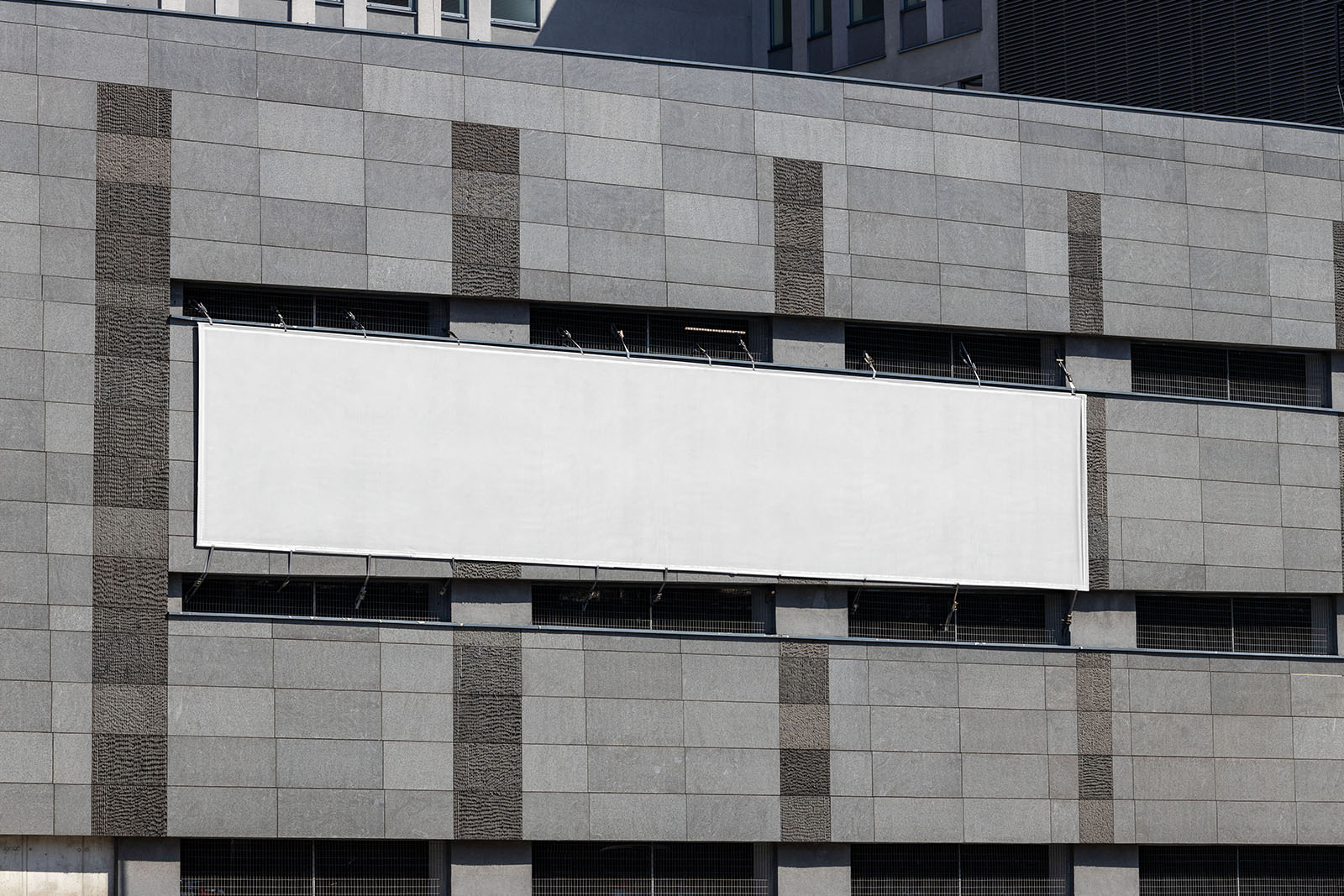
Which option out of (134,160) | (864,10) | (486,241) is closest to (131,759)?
(134,160)

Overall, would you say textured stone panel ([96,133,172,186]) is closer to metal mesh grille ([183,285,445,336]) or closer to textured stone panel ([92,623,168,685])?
metal mesh grille ([183,285,445,336])

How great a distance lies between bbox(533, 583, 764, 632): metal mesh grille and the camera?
110 feet

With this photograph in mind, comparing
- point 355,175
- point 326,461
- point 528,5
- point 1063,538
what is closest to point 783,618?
point 1063,538

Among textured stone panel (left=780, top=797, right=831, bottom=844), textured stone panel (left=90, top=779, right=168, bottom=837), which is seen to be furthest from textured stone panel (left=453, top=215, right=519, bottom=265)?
textured stone panel (left=780, top=797, right=831, bottom=844)

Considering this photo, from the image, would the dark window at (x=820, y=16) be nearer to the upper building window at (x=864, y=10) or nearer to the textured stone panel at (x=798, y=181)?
the upper building window at (x=864, y=10)

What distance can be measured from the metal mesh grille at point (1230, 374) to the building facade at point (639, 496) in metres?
0.09

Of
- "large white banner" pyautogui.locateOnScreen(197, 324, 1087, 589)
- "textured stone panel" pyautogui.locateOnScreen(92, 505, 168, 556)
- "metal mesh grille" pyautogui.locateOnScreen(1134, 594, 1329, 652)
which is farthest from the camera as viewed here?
"metal mesh grille" pyautogui.locateOnScreen(1134, 594, 1329, 652)

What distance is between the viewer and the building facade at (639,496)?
31.2 m

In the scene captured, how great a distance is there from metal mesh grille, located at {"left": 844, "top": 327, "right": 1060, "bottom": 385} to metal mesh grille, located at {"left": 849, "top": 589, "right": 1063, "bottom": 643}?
4105mm

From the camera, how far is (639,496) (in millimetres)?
33844

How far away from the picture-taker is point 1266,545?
3719cm

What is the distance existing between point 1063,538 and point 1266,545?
14.0 ft

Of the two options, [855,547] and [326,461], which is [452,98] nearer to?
[326,461]

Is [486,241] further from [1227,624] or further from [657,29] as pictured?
[657,29]
